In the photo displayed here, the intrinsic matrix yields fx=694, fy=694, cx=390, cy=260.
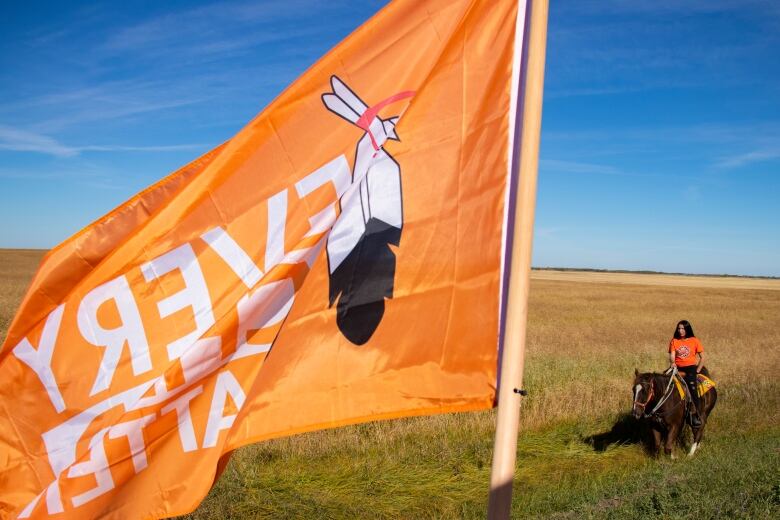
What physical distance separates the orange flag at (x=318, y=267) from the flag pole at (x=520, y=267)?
0.64 metres

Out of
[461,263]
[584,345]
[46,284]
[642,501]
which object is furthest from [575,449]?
[584,345]

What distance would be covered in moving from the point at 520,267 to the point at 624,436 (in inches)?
492

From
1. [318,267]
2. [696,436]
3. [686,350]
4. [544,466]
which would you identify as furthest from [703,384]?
[318,267]

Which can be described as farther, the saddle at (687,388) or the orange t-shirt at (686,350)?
the orange t-shirt at (686,350)

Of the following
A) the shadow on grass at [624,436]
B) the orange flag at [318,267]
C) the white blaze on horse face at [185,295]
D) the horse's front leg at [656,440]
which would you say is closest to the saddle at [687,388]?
the horse's front leg at [656,440]

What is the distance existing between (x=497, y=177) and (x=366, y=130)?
75 centimetres

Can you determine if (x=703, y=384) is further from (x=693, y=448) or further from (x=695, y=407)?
(x=693, y=448)

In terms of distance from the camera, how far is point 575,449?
42.3 feet

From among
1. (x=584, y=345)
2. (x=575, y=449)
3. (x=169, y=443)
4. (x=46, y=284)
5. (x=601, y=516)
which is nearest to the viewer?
(x=169, y=443)

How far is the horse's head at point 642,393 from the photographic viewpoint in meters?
12.2

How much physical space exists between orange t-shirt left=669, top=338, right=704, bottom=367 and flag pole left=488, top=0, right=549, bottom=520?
1162 centimetres

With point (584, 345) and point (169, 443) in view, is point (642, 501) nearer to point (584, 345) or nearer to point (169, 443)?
point (169, 443)

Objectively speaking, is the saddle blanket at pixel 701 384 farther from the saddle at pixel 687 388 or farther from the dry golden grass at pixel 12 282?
the dry golden grass at pixel 12 282

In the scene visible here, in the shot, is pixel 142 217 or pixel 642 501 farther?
pixel 642 501
